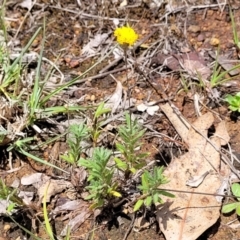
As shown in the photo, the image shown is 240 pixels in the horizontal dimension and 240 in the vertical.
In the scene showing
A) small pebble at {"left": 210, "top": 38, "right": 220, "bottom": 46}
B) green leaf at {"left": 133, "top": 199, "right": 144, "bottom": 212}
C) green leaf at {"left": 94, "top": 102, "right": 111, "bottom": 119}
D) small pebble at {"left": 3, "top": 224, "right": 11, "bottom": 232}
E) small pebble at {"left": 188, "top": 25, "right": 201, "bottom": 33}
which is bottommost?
small pebble at {"left": 3, "top": 224, "right": 11, "bottom": 232}

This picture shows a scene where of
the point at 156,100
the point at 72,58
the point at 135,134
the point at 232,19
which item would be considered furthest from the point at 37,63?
the point at 232,19

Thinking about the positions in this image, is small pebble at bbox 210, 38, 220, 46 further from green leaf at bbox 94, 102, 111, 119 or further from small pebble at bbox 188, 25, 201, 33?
green leaf at bbox 94, 102, 111, 119

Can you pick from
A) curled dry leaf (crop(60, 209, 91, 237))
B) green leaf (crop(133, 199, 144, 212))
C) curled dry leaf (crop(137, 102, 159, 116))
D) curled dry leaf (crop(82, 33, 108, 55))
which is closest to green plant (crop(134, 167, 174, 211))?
green leaf (crop(133, 199, 144, 212))

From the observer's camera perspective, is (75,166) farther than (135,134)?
Yes

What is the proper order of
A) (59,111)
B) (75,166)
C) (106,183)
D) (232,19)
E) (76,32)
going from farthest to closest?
1. (76,32)
2. (232,19)
3. (59,111)
4. (75,166)
5. (106,183)

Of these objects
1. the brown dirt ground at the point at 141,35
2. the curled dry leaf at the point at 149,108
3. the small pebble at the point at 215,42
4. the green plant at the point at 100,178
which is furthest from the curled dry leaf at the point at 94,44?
the green plant at the point at 100,178

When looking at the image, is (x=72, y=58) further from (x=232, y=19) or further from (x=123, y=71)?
(x=232, y=19)

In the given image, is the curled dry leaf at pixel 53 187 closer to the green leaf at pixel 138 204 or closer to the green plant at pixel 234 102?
the green leaf at pixel 138 204
